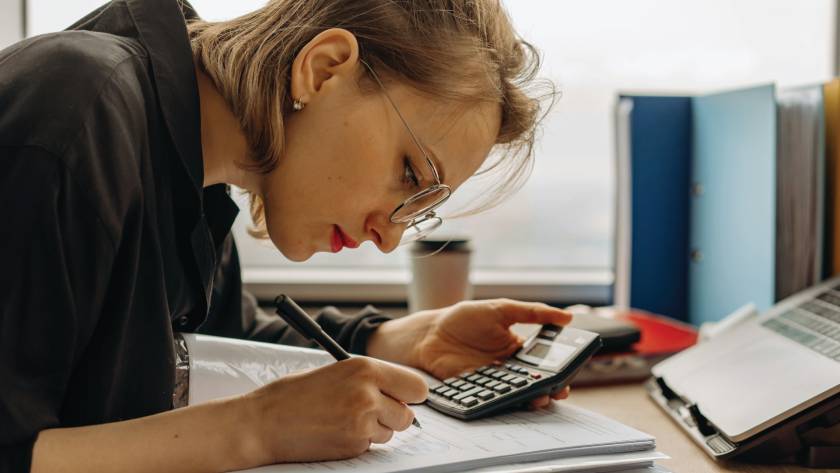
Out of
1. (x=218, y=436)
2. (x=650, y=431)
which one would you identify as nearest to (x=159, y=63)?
(x=218, y=436)

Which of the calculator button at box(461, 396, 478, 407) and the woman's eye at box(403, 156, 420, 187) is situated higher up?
the woman's eye at box(403, 156, 420, 187)

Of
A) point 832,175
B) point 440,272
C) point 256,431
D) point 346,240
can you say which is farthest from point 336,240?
point 832,175

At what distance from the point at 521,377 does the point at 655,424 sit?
0.52 feet

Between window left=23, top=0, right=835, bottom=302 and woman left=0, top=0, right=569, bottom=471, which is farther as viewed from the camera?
window left=23, top=0, right=835, bottom=302

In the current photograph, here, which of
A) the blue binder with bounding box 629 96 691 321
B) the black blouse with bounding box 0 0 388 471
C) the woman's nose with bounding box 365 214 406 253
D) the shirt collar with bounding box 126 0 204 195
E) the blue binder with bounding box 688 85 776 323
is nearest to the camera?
the black blouse with bounding box 0 0 388 471

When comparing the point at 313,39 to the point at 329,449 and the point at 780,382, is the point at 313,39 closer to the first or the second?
the point at 329,449

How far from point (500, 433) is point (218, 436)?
217 mm

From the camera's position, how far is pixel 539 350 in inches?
31.5

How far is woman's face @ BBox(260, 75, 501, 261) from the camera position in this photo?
27.0 inches

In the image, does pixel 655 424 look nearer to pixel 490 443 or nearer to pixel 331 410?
pixel 490 443

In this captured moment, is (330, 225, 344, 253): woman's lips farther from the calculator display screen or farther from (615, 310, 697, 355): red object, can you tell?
(615, 310, 697, 355): red object

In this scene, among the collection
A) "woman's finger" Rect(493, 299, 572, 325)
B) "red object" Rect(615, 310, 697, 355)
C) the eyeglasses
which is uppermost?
the eyeglasses

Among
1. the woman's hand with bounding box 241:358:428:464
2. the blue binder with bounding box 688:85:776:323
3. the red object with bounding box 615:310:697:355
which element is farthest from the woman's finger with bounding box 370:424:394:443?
the blue binder with bounding box 688:85:776:323

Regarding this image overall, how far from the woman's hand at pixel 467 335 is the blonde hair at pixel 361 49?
0.23 m
